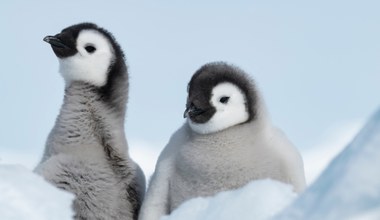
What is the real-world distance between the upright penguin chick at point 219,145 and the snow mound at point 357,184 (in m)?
2.09

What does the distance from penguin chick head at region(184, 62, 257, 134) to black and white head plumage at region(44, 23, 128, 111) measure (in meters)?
0.60

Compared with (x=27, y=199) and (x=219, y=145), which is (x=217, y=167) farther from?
(x=27, y=199)

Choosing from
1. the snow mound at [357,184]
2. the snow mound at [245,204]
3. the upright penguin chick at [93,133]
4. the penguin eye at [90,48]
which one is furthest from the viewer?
the penguin eye at [90,48]

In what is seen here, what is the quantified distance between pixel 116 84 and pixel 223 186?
37.6 inches

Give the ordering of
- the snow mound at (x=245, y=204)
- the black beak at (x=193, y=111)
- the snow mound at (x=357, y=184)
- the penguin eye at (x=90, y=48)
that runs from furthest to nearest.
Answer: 1. the penguin eye at (x=90, y=48)
2. the black beak at (x=193, y=111)
3. the snow mound at (x=245, y=204)
4. the snow mound at (x=357, y=184)

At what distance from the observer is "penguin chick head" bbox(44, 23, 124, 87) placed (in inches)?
169

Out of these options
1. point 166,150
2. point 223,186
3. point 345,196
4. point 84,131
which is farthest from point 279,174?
point 345,196

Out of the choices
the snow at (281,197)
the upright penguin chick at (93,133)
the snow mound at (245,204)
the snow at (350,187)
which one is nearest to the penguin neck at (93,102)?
the upright penguin chick at (93,133)

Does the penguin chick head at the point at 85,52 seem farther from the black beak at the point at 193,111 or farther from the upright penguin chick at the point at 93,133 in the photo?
the black beak at the point at 193,111

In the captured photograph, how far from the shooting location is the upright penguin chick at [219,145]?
12.2 feet

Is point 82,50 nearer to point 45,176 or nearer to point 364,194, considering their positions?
point 45,176

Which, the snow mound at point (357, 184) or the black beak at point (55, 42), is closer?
the snow mound at point (357, 184)

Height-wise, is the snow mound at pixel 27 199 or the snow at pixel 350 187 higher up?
the snow at pixel 350 187

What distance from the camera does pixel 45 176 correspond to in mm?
3873
